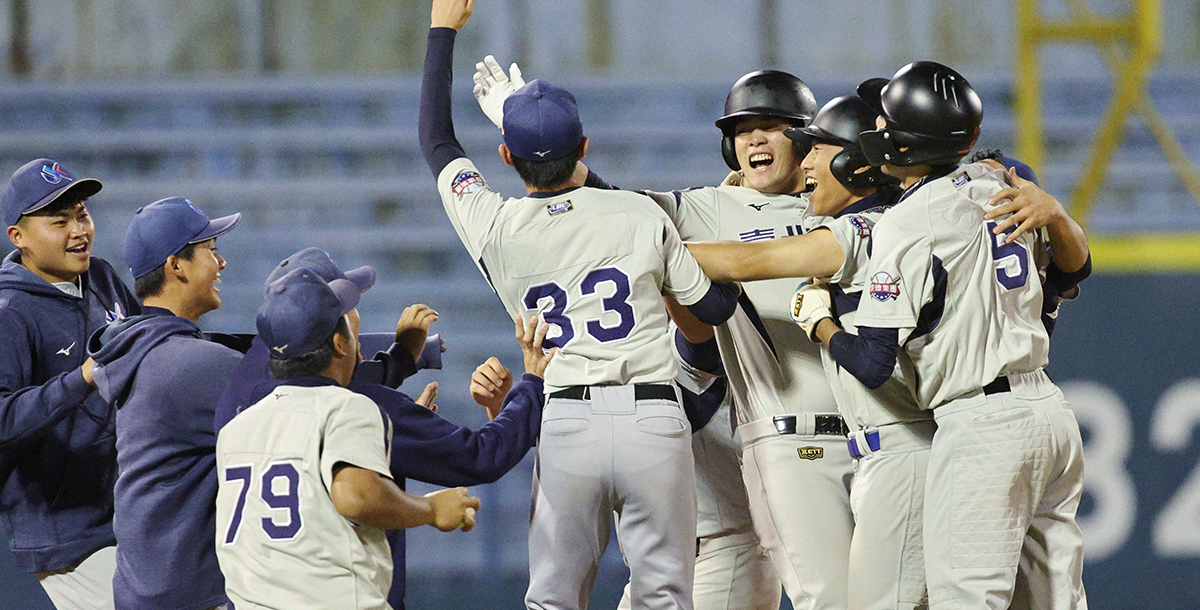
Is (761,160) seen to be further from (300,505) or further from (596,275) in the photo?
(300,505)

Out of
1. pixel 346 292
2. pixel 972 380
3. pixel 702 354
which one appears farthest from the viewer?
pixel 702 354

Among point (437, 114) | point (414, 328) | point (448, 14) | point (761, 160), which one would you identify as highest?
point (448, 14)

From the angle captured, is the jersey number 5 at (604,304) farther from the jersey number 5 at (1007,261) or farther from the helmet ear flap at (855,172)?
the jersey number 5 at (1007,261)

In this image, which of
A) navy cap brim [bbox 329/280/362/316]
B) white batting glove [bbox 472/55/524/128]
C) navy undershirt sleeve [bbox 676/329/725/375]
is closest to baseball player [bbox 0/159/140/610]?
navy cap brim [bbox 329/280/362/316]

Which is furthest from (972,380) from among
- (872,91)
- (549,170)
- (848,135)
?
(549,170)

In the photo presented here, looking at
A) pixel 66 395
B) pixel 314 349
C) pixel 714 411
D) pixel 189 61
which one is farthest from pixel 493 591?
pixel 189 61

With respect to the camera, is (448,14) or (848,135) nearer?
(848,135)

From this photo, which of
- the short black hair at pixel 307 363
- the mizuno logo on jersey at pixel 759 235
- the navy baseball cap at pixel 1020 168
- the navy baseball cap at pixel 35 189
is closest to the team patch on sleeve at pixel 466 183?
the short black hair at pixel 307 363

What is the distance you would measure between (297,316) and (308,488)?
380 millimetres

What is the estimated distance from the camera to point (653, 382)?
315 centimetres

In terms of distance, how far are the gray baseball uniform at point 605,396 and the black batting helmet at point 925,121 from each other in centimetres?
59

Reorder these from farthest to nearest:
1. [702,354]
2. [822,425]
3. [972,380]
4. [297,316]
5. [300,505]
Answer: [702,354], [822,425], [972,380], [297,316], [300,505]

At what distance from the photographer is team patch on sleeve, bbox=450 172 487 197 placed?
333cm

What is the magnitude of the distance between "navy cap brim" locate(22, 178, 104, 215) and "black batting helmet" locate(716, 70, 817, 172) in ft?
6.42
